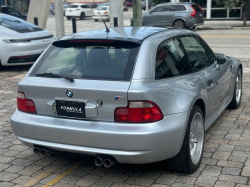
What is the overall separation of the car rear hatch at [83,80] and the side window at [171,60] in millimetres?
275

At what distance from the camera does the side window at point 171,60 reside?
3.77m

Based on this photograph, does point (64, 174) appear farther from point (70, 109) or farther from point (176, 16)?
point (176, 16)

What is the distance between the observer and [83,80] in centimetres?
366

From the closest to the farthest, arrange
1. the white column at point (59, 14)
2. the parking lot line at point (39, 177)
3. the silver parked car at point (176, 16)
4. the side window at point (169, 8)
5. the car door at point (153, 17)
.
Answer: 1. the parking lot line at point (39, 177)
2. the white column at point (59, 14)
3. the silver parked car at point (176, 16)
4. the side window at point (169, 8)
5. the car door at point (153, 17)

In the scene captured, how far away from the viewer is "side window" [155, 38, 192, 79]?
3.77 m

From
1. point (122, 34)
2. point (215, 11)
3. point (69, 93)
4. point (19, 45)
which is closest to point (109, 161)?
point (69, 93)

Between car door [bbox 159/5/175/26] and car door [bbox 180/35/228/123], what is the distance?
59.4 feet

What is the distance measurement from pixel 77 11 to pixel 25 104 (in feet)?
118

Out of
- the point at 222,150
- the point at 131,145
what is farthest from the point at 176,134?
the point at 222,150

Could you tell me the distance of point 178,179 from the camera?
3.85 metres

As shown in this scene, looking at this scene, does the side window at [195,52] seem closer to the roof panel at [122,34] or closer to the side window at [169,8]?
the roof panel at [122,34]

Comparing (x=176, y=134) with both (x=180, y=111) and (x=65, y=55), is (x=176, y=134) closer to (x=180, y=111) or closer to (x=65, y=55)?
(x=180, y=111)

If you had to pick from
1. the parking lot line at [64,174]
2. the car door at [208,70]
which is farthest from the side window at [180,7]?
the parking lot line at [64,174]

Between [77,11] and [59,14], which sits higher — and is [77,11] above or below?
below
